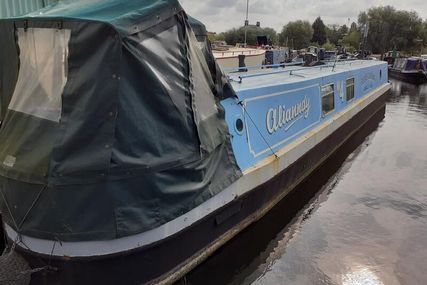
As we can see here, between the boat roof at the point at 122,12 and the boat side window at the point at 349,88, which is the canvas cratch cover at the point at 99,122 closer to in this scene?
the boat roof at the point at 122,12

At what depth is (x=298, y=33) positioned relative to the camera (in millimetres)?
105875

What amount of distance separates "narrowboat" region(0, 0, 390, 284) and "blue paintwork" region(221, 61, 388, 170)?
0.59m

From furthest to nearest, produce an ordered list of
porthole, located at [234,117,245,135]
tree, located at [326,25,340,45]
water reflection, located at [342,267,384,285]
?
tree, located at [326,25,340,45], porthole, located at [234,117,245,135], water reflection, located at [342,267,384,285]

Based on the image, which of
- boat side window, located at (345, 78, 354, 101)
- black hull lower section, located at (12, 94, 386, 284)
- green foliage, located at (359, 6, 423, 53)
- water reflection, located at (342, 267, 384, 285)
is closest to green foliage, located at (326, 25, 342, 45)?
green foliage, located at (359, 6, 423, 53)

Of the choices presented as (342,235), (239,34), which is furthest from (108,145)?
(239,34)

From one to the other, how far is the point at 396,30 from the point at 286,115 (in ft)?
219

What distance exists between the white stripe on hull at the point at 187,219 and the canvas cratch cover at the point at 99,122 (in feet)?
0.38

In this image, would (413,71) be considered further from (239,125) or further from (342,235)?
(239,125)

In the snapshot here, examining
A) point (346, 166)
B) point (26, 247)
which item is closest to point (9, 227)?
point (26, 247)

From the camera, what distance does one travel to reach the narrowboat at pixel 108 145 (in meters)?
3.51

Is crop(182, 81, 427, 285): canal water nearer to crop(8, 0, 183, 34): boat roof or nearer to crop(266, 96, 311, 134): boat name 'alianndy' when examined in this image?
crop(266, 96, 311, 134): boat name 'alianndy'

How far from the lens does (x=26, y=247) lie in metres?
3.81

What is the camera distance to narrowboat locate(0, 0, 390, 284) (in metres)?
3.51

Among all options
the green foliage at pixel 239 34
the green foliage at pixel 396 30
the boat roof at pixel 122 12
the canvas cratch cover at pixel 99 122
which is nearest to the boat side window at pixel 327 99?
the canvas cratch cover at pixel 99 122
